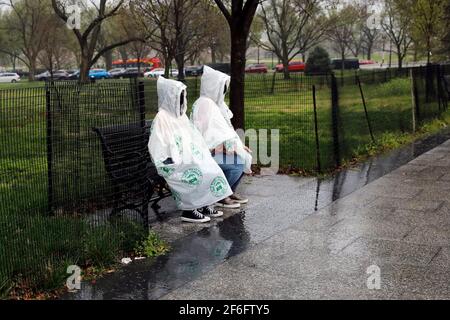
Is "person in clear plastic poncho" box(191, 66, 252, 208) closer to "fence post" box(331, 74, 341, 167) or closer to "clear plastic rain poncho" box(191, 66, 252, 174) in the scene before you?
"clear plastic rain poncho" box(191, 66, 252, 174)

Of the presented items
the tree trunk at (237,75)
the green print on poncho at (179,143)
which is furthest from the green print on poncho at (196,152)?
the tree trunk at (237,75)

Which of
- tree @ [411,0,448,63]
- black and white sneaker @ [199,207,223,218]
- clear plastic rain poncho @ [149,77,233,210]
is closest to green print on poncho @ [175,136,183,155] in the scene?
clear plastic rain poncho @ [149,77,233,210]

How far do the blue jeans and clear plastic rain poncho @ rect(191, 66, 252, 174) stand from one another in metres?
0.07

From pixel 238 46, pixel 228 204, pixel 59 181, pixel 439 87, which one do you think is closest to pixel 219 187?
pixel 228 204

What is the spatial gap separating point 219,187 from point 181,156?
572mm

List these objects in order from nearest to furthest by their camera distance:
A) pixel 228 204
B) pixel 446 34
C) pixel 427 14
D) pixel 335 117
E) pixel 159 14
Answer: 1. pixel 228 204
2. pixel 335 117
3. pixel 427 14
4. pixel 159 14
5. pixel 446 34

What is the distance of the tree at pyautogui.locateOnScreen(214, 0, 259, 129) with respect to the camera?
928 centimetres

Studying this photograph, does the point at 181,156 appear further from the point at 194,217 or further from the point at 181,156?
the point at 194,217

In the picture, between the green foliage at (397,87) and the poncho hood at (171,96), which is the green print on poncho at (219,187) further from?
the green foliage at (397,87)

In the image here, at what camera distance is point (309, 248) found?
18.5ft

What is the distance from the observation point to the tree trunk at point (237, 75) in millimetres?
9398

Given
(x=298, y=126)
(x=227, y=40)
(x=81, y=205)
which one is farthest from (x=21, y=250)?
(x=227, y=40)

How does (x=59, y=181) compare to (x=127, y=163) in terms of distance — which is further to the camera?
(x=127, y=163)
